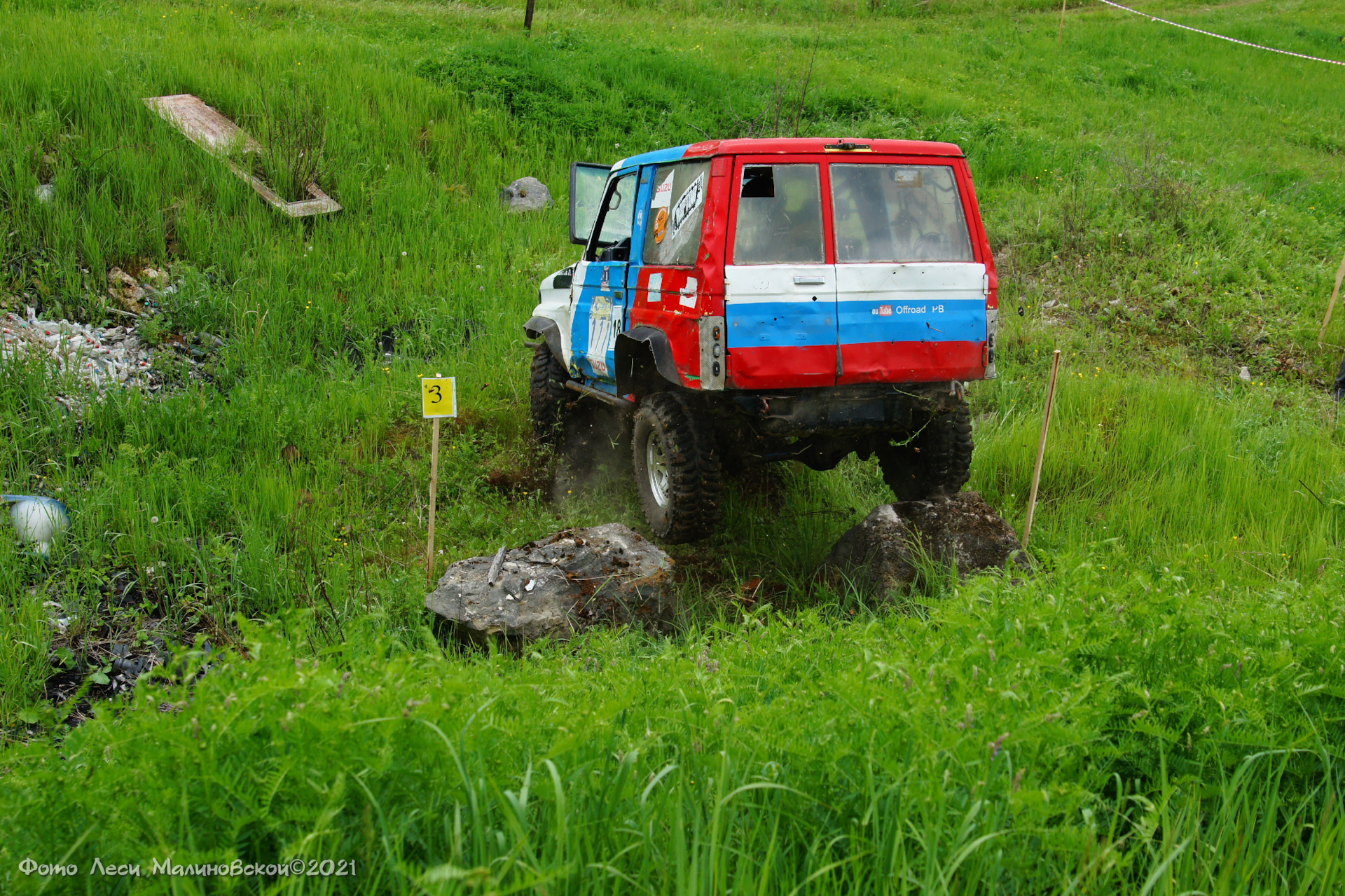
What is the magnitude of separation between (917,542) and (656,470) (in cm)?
174

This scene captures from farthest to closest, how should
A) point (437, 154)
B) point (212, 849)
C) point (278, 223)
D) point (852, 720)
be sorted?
point (437, 154)
point (278, 223)
point (852, 720)
point (212, 849)

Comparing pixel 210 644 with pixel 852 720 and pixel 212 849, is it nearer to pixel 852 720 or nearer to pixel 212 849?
pixel 212 849

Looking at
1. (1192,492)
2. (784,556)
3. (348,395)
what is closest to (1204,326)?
(1192,492)

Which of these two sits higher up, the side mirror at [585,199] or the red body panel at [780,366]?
the side mirror at [585,199]

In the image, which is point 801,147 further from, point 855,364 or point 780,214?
point 855,364

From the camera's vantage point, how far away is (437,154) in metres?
12.3

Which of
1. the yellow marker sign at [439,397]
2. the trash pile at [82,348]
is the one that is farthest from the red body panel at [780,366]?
the trash pile at [82,348]

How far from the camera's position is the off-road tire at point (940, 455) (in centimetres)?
591

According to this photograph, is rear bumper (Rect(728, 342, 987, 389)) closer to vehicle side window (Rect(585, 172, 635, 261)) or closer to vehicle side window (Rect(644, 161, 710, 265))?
vehicle side window (Rect(644, 161, 710, 265))

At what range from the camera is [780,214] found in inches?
204

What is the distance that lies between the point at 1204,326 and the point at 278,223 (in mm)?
10060

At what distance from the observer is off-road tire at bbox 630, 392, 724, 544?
18.2 ft

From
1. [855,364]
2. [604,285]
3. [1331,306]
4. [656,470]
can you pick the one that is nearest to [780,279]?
[855,364]

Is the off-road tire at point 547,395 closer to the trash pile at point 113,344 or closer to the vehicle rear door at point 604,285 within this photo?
the vehicle rear door at point 604,285
